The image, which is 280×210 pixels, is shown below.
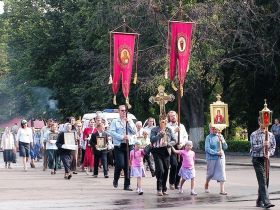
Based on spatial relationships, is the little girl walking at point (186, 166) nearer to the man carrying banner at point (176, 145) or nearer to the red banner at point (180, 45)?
the man carrying banner at point (176, 145)

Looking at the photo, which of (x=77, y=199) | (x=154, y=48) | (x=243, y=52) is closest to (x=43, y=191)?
(x=77, y=199)

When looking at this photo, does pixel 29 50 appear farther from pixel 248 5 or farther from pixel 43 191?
pixel 43 191

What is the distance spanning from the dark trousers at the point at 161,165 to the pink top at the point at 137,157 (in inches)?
31.4

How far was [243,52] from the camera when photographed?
132 ft

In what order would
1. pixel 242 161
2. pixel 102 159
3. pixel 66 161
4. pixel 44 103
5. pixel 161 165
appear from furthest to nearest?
pixel 44 103, pixel 242 161, pixel 102 159, pixel 66 161, pixel 161 165

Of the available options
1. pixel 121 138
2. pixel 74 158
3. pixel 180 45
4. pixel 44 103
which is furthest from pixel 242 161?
pixel 44 103

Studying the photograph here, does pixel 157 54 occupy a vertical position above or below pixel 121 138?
above

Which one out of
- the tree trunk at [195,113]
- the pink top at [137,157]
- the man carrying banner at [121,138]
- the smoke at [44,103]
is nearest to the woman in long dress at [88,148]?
the man carrying banner at [121,138]

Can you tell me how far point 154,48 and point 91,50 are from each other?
9.24m

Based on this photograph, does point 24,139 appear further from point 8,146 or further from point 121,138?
point 121,138

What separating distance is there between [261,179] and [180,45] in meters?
7.23

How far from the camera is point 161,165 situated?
17391mm

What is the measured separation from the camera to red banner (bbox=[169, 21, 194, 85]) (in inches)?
826

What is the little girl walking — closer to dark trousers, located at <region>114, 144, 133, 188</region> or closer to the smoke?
dark trousers, located at <region>114, 144, 133, 188</region>
